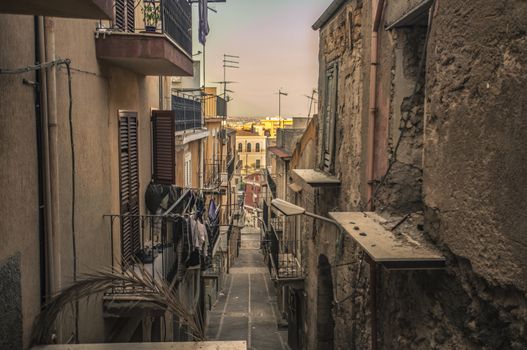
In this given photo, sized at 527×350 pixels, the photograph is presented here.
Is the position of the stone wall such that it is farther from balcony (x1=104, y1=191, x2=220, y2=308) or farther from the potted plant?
the potted plant

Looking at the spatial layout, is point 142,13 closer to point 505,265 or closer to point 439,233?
point 439,233

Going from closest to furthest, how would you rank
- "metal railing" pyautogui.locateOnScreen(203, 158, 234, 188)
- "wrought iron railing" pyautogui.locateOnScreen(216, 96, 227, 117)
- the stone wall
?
the stone wall → "metal railing" pyautogui.locateOnScreen(203, 158, 234, 188) → "wrought iron railing" pyautogui.locateOnScreen(216, 96, 227, 117)

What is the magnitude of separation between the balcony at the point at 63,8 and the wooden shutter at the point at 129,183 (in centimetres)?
432

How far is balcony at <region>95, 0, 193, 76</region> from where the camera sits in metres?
7.08

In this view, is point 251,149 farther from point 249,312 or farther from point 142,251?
point 142,251

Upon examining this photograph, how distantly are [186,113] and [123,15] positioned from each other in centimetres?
778

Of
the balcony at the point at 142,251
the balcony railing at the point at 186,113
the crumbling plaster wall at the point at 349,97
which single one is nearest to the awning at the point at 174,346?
the balcony at the point at 142,251

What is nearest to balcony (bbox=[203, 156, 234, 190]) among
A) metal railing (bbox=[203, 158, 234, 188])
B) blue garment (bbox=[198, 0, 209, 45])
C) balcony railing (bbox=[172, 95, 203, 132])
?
metal railing (bbox=[203, 158, 234, 188])

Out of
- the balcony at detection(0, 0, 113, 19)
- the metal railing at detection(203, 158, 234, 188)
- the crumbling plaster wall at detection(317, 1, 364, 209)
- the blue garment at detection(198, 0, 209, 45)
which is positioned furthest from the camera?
the metal railing at detection(203, 158, 234, 188)

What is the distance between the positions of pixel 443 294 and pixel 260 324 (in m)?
14.6

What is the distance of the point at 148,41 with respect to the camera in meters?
7.17

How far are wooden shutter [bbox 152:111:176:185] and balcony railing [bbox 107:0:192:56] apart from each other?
4.88ft

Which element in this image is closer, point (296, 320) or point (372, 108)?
point (372, 108)

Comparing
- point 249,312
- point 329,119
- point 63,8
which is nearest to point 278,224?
point 249,312
